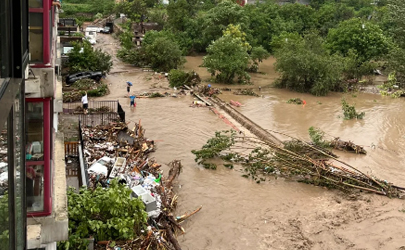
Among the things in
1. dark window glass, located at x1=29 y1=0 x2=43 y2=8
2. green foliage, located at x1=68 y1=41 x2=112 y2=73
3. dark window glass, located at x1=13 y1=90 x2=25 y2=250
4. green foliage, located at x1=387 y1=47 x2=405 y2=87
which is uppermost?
dark window glass, located at x1=29 y1=0 x2=43 y2=8

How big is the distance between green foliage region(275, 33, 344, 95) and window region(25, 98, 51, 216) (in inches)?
1028

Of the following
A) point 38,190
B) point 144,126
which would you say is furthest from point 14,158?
point 144,126

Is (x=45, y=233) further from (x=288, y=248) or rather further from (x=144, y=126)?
(x=144, y=126)

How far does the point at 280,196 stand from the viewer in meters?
14.7

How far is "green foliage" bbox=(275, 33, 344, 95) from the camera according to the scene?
29.2 metres

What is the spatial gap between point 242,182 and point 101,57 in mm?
18704

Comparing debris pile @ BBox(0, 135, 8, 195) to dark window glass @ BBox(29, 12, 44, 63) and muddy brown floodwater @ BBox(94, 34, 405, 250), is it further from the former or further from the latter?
muddy brown floodwater @ BBox(94, 34, 405, 250)

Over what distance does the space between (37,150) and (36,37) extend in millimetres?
1213

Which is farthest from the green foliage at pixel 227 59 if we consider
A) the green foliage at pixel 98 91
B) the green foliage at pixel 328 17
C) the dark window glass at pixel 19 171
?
the dark window glass at pixel 19 171

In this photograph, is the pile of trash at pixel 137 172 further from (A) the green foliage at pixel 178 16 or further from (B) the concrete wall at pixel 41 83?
(A) the green foliage at pixel 178 16

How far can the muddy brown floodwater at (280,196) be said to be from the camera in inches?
479

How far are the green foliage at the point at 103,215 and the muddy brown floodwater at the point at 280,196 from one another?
2.28 meters

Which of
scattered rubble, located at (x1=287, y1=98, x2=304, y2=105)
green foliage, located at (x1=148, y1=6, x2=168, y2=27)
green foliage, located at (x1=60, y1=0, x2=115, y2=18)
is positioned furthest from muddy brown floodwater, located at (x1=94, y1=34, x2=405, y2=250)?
green foliage, located at (x1=60, y1=0, x2=115, y2=18)

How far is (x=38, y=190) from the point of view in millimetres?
4730
